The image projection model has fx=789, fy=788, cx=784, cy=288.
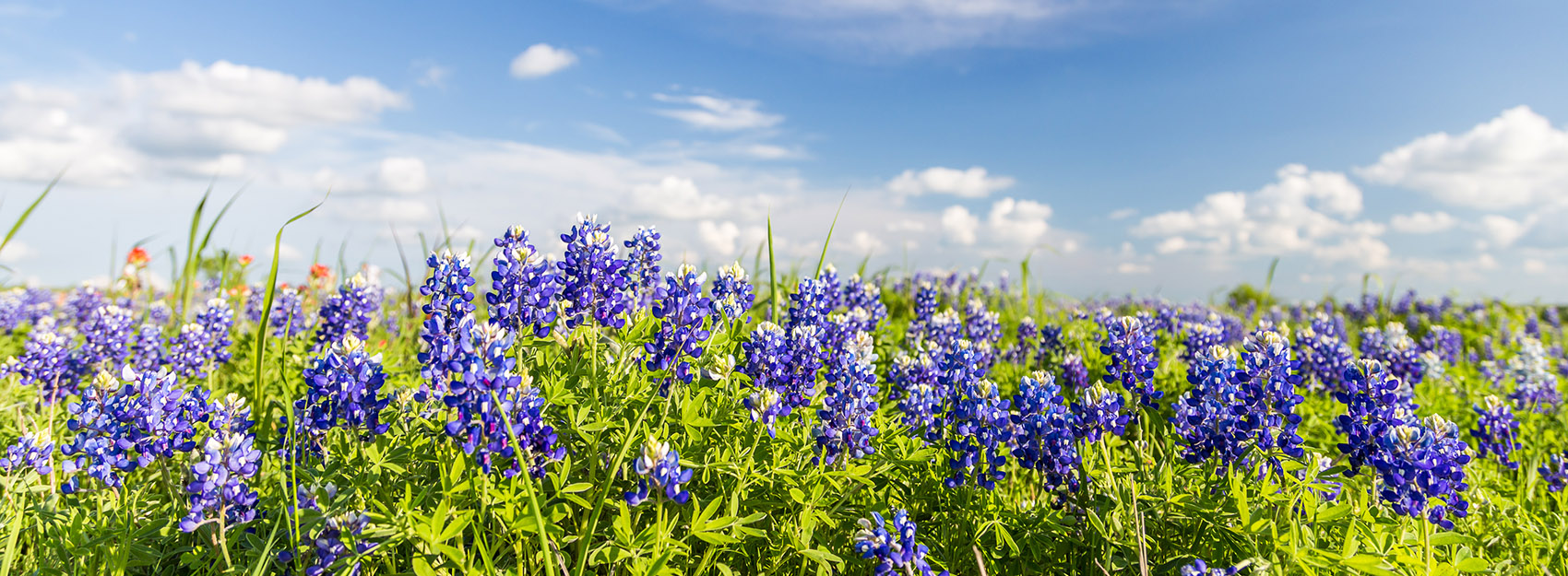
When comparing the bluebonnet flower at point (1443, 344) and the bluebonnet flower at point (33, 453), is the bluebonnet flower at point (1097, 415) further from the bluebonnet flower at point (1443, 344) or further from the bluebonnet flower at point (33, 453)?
the bluebonnet flower at point (1443, 344)

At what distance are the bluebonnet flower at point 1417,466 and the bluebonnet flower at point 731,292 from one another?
2883 millimetres

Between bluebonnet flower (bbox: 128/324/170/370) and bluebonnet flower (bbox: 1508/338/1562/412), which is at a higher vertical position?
bluebonnet flower (bbox: 1508/338/1562/412)

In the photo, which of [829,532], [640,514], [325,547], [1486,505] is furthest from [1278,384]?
[325,547]

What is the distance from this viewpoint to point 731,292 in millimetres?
4277

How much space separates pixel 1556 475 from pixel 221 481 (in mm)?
7977

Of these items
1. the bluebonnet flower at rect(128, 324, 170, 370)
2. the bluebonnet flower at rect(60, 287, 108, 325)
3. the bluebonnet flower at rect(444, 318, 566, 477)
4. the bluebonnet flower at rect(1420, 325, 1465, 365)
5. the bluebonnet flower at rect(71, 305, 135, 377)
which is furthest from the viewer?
the bluebonnet flower at rect(1420, 325, 1465, 365)

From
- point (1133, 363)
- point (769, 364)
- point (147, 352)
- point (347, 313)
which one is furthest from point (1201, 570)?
point (147, 352)

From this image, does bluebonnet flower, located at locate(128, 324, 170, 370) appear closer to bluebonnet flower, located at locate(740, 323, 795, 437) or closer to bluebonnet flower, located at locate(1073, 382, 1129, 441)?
bluebonnet flower, located at locate(740, 323, 795, 437)

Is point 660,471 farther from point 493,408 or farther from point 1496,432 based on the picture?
point 1496,432

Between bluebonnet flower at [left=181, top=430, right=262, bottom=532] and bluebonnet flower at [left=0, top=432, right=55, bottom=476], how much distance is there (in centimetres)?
125

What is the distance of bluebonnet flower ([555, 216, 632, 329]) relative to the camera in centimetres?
368

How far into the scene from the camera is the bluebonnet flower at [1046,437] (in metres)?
3.33

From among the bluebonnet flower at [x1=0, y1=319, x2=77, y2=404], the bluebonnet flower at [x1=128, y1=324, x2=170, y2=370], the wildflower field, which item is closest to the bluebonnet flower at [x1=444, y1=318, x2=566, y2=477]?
the wildflower field

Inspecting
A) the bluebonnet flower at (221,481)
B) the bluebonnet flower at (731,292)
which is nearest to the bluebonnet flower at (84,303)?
the bluebonnet flower at (221,481)
